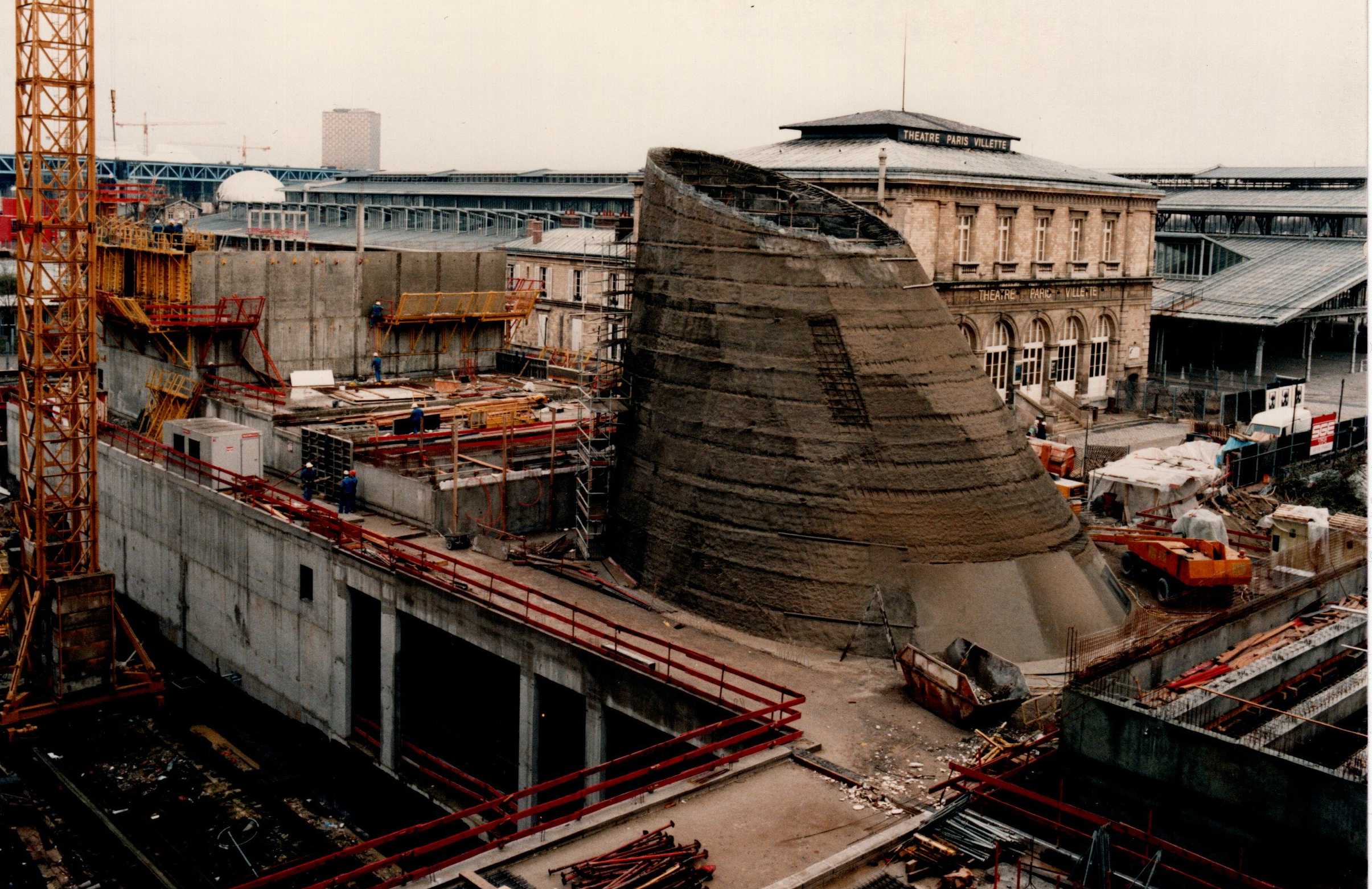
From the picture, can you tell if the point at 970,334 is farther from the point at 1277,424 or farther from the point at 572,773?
the point at 572,773

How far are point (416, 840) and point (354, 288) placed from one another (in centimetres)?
2848

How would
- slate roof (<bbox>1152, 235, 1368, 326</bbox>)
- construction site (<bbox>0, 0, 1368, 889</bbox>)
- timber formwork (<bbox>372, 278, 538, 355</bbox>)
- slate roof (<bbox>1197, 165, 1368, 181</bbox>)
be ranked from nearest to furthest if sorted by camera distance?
1. construction site (<bbox>0, 0, 1368, 889</bbox>)
2. timber formwork (<bbox>372, 278, 538, 355</bbox>)
3. slate roof (<bbox>1152, 235, 1368, 326</bbox>)
4. slate roof (<bbox>1197, 165, 1368, 181</bbox>)

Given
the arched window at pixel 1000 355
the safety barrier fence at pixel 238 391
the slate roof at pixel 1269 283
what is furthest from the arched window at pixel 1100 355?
the safety barrier fence at pixel 238 391

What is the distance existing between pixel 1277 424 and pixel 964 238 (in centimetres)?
1471

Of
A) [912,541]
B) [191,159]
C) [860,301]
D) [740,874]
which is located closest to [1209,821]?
[740,874]

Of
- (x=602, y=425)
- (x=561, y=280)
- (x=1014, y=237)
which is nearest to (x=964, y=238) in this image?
(x=1014, y=237)

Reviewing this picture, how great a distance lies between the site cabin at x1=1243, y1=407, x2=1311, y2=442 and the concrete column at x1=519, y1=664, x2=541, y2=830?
111ft

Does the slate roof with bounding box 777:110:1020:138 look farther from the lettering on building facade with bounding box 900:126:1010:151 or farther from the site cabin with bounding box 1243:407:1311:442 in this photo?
the site cabin with bounding box 1243:407:1311:442

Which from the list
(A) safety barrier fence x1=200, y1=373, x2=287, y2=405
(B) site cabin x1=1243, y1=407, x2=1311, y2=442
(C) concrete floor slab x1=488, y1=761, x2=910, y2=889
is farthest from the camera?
(B) site cabin x1=1243, y1=407, x2=1311, y2=442

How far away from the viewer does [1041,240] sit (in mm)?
63219

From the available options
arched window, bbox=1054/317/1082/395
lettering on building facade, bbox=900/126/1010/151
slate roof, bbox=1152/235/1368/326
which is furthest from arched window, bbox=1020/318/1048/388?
slate roof, bbox=1152/235/1368/326

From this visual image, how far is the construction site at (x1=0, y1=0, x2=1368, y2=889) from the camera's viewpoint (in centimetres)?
2167

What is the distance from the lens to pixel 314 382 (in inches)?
2093

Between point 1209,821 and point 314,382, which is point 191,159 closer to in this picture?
point 314,382
